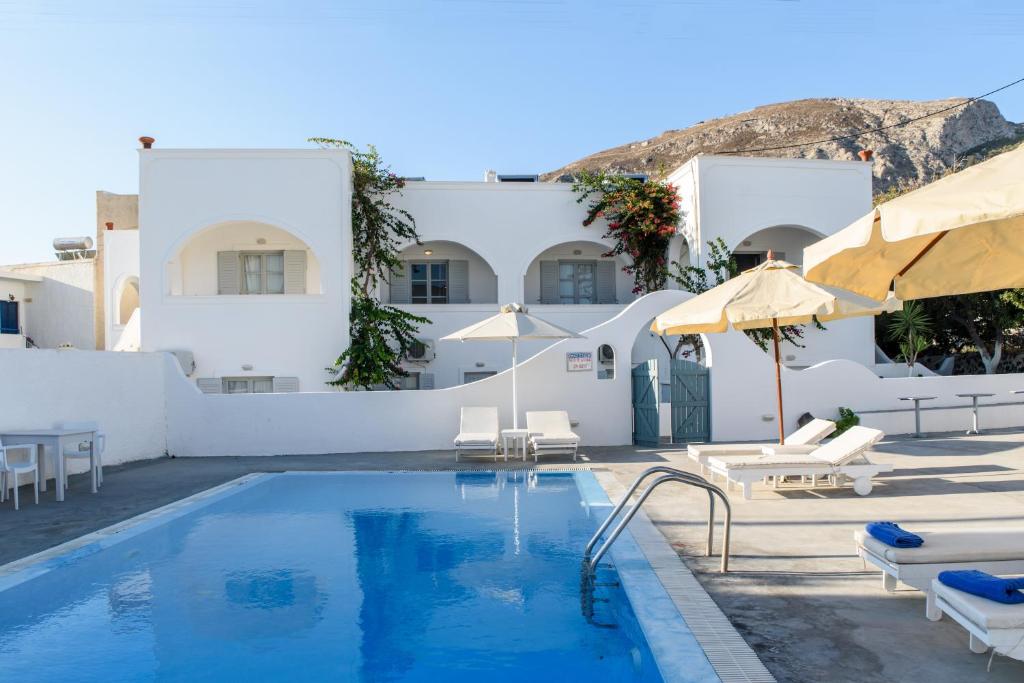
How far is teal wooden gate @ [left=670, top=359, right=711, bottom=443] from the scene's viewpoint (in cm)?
1410

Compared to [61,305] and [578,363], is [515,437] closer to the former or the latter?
[578,363]

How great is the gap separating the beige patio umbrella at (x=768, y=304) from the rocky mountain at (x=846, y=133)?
195 ft

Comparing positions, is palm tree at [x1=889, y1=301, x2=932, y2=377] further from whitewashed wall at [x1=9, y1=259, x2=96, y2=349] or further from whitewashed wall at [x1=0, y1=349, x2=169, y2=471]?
whitewashed wall at [x1=9, y1=259, x2=96, y2=349]

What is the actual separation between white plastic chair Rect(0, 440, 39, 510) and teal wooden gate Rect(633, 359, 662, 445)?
9.86 meters

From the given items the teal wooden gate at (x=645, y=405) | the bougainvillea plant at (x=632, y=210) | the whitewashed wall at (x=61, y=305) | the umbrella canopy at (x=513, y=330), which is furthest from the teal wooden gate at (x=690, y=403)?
the whitewashed wall at (x=61, y=305)

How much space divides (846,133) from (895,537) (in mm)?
78463

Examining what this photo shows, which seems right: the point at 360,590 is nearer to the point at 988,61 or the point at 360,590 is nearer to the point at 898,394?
the point at 898,394

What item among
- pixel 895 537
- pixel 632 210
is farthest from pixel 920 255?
pixel 632 210

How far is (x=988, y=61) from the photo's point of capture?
75.0 ft

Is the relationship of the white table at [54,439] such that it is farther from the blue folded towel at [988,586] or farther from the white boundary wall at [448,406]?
the blue folded towel at [988,586]

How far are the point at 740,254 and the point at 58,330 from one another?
2550 centimetres

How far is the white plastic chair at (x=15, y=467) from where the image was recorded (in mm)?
9125

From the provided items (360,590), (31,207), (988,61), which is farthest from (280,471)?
(988,61)

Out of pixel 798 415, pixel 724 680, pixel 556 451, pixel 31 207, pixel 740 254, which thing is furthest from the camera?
pixel 740 254
